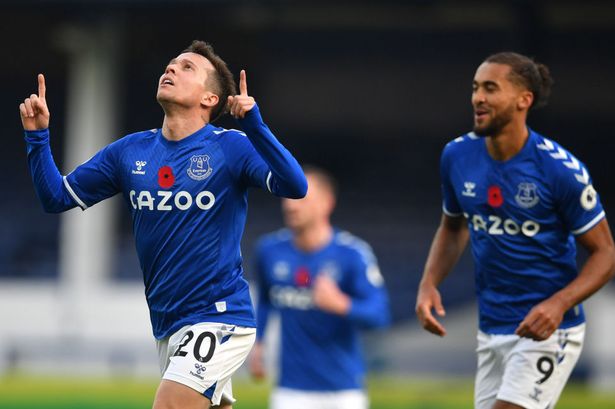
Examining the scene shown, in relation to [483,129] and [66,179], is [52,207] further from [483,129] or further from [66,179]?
[483,129]

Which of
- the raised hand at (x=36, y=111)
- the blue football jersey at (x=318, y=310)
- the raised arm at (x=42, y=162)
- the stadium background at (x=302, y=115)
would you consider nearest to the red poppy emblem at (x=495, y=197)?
the raised arm at (x=42, y=162)

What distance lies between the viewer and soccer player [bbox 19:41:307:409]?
545 cm

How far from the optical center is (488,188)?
19.8ft

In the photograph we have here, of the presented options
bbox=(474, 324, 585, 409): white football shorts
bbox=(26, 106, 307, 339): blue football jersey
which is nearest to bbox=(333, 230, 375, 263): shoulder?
bbox=(474, 324, 585, 409): white football shorts

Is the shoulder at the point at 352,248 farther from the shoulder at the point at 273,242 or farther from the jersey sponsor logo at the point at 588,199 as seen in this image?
the jersey sponsor logo at the point at 588,199

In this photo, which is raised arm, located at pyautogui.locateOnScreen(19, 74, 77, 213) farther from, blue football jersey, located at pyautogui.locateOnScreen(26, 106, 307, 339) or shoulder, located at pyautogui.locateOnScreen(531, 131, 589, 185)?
shoulder, located at pyautogui.locateOnScreen(531, 131, 589, 185)

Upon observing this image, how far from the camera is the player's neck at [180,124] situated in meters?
5.73

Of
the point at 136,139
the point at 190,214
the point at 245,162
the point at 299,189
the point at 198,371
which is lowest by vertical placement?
the point at 198,371

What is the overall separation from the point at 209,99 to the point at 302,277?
318cm

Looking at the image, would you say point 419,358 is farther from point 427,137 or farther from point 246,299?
point 246,299

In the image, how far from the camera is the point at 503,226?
600 cm

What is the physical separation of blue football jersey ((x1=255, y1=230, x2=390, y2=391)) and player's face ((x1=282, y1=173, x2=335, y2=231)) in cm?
22

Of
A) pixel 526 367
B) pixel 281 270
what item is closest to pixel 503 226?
pixel 526 367

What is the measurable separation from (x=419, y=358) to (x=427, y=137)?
5988mm
